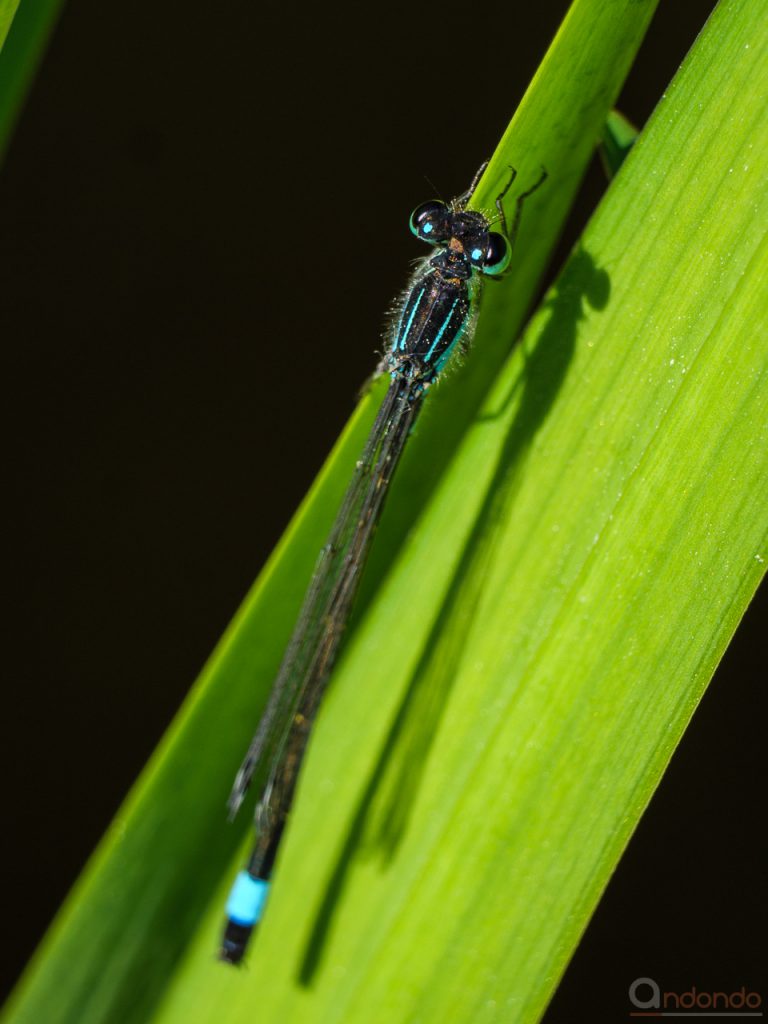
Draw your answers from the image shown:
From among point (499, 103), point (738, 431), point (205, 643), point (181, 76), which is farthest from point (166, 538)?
point (738, 431)

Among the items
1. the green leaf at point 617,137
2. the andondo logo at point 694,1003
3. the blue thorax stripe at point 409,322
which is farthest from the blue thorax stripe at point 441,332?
the andondo logo at point 694,1003

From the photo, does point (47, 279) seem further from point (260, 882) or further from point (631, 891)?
point (631, 891)

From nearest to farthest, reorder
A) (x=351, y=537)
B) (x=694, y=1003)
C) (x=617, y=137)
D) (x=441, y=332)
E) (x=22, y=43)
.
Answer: (x=22, y=43) → (x=617, y=137) → (x=351, y=537) → (x=441, y=332) → (x=694, y=1003)

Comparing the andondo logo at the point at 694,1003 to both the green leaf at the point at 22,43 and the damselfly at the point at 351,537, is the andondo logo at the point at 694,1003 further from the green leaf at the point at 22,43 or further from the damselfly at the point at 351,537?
the green leaf at the point at 22,43

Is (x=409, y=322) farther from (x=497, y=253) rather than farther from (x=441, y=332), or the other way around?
(x=497, y=253)

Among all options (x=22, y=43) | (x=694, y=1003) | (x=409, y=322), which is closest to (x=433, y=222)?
(x=409, y=322)

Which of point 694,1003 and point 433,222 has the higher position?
Answer: point 433,222

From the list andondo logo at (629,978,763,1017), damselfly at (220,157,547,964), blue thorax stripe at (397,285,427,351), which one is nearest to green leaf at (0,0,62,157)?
damselfly at (220,157,547,964)
